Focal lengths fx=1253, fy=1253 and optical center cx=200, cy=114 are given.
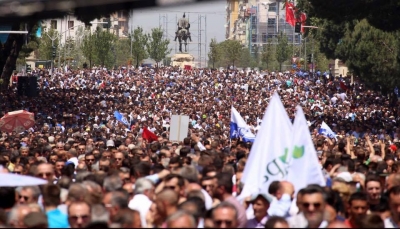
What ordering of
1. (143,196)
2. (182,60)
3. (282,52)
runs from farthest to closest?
1. (282,52)
2. (182,60)
3. (143,196)

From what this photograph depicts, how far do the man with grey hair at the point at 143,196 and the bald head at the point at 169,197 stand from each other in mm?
992

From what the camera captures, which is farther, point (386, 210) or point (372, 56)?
point (372, 56)

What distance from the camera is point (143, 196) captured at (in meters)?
10.9

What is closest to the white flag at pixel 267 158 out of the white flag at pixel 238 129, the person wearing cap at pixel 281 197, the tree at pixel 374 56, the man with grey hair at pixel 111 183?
the person wearing cap at pixel 281 197

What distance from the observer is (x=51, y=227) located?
30.5 feet

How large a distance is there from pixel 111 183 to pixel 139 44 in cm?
14063

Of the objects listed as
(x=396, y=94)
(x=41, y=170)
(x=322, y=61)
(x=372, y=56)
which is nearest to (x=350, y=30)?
(x=372, y=56)

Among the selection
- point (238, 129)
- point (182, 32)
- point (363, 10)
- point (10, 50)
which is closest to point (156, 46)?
point (182, 32)

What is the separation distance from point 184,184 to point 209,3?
281cm

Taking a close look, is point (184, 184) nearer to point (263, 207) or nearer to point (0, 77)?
point (263, 207)

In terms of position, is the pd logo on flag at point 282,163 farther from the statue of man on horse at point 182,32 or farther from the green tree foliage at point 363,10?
the statue of man on horse at point 182,32

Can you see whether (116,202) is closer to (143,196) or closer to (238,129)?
(143,196)

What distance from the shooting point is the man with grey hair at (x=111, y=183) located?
37.3 ft

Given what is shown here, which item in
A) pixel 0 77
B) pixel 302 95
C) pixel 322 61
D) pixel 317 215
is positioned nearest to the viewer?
pixel 317 215
